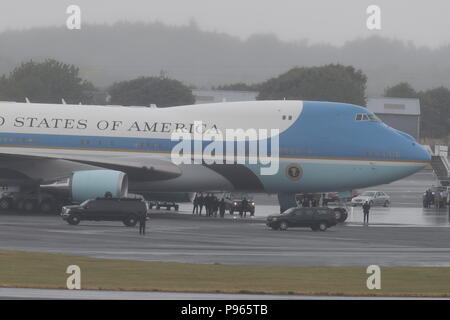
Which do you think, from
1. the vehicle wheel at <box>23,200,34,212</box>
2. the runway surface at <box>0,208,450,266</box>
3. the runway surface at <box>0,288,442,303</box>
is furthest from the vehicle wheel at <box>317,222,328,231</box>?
the runway surface at <box>0,288,442,303</box>

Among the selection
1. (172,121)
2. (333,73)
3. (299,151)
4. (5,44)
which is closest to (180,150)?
(172,121)

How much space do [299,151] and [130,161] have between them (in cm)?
1011

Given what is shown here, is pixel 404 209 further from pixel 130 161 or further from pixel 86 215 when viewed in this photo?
pixel 86 215

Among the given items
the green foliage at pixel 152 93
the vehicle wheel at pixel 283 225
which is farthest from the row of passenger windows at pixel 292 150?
the green foliage at pixel 152 93

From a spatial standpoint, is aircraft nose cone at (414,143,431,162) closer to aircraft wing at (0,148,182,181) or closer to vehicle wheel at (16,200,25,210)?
aircraft wing at (0,148,182,181)

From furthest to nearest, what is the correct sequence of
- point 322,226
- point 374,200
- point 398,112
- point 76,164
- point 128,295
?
point 398,112 → point 374,200 → point 76,164 → point 322,226 → point 128,295

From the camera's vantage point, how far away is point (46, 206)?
64.3m

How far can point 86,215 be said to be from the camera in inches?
2167

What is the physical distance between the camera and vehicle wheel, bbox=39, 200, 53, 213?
211 feet

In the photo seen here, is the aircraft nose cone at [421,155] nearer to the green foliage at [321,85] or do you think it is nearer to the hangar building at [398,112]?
the green foliage at [321,85]

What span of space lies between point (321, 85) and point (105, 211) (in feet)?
363

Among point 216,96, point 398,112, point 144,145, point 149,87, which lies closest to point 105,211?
point 144,145

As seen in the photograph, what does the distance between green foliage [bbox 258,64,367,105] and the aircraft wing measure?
9591 centimetres

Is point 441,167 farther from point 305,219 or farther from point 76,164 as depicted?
point 76,164
